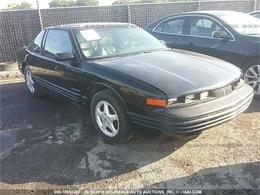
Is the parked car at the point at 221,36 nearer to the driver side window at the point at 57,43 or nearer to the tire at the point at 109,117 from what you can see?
the driver side window at the point at 57,43

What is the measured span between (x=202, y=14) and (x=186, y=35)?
531mm

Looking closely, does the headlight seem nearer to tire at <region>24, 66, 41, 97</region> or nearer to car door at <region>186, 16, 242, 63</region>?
car door at <region>186, 16, 242, 63</region>

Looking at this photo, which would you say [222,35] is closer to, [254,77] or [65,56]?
[254,77]

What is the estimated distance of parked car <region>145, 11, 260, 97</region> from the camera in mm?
5402

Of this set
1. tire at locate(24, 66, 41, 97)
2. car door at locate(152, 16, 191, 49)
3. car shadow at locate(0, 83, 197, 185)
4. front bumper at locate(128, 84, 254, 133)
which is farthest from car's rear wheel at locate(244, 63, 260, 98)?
tire at locate(24, 66, 41, 97)

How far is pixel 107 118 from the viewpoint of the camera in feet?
12.8

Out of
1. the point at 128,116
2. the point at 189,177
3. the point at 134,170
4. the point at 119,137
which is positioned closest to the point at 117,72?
the point at 128,116

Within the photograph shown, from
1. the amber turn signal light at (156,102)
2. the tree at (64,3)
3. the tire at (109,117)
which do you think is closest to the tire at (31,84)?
the tire at (109,117)

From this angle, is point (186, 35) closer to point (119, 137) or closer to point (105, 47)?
point (105, 47)

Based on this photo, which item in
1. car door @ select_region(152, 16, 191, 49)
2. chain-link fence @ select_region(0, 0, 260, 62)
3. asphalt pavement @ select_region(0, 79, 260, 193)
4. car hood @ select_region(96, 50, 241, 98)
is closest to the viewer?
asphalt pavement @ select_region(0, 79, 260, 193)

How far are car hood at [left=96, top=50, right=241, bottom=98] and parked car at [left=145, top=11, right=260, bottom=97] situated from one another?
4.61ft

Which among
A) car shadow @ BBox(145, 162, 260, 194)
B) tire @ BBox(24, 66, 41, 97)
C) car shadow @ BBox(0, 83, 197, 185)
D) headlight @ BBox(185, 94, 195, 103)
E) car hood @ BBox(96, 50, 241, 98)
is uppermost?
car hood @ BBox(96, 50, 241, 98)

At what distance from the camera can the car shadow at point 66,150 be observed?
3.41 m

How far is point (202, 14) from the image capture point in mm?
6371
